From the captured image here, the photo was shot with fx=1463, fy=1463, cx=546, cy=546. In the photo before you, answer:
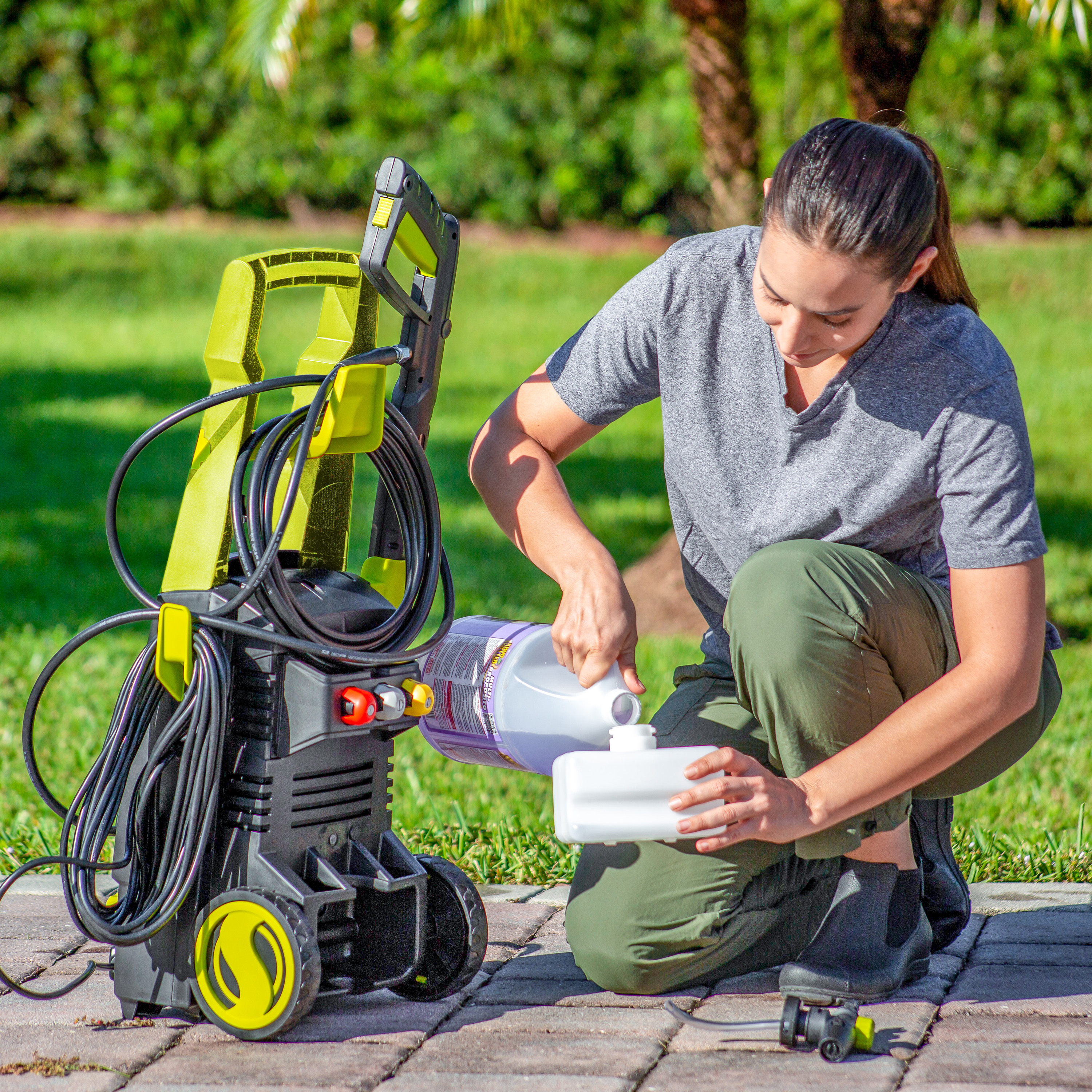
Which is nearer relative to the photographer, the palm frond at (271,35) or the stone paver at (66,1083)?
the stone paver at (66,1083)

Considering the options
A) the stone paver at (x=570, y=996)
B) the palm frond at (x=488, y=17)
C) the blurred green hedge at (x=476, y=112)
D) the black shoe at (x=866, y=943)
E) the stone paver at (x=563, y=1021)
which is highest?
the blurred green hedge at (x=476, y=112)

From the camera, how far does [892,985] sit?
214 cm

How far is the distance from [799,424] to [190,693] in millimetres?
977

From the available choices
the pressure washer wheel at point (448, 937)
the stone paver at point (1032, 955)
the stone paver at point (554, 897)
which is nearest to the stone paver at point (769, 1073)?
the pressure washer wheel at point (448, 937)

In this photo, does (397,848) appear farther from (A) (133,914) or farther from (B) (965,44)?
(B) (965,44)

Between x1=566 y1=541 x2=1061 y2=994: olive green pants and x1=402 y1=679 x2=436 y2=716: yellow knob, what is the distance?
0.42 m

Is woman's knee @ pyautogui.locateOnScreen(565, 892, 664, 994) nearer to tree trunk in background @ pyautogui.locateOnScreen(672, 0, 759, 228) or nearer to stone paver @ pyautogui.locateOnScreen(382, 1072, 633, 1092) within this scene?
stone paver @ pyautogui.locateOnScreen(382, 1072, 633, 1092)

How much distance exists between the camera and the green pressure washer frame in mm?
1992

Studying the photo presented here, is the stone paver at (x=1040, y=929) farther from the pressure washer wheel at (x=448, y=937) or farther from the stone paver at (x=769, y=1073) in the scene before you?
the pressure washer wheel at (x=448, y=937)

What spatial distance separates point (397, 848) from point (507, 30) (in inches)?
215

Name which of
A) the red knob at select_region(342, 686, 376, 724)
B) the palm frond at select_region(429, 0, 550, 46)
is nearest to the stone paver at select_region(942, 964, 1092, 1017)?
the red knob at select_region(342, 686, 376, 724)

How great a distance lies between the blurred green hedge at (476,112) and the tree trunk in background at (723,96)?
8.05m

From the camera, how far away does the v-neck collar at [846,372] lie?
7.15ft

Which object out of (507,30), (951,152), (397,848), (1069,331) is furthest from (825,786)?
(951,152)
